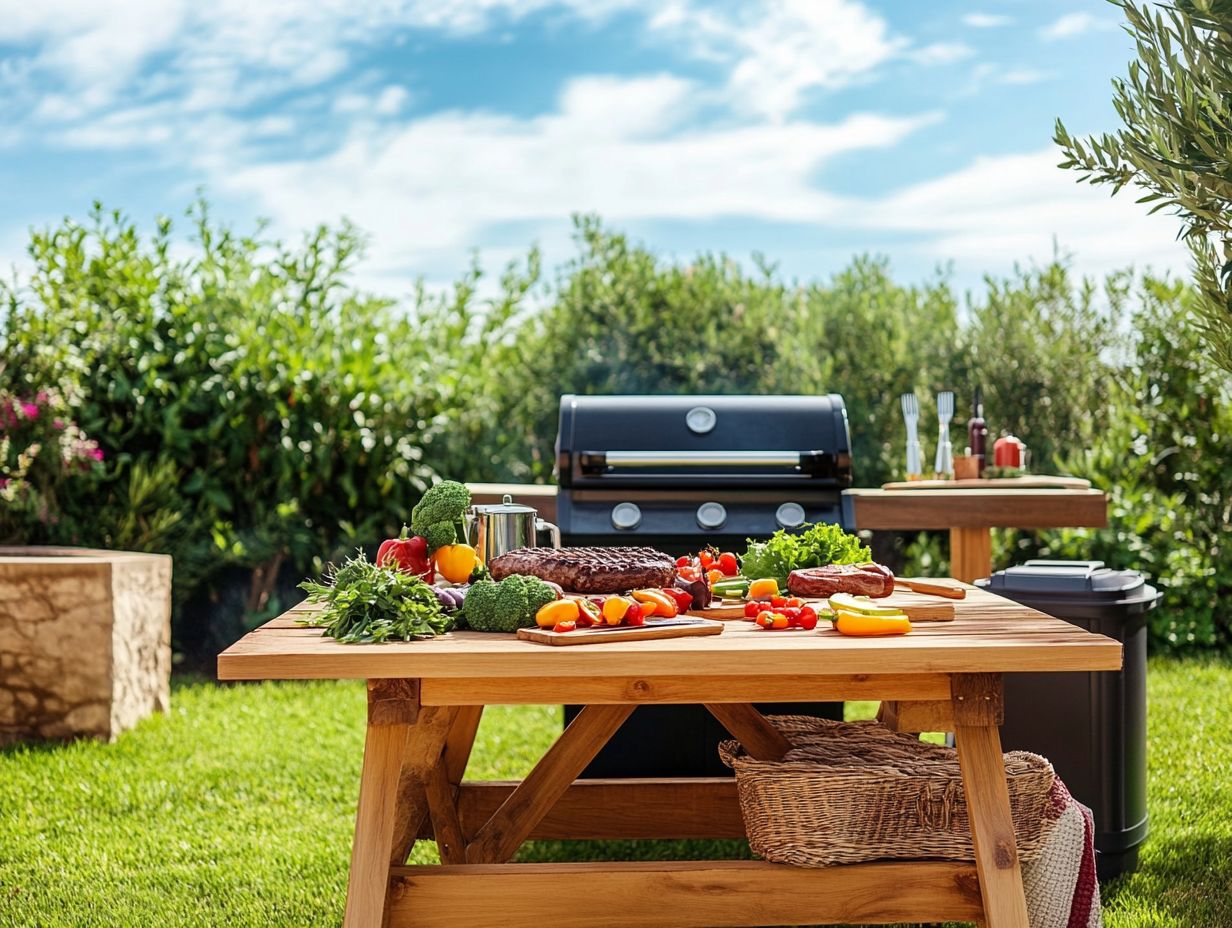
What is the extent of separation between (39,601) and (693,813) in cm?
331

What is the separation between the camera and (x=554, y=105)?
7809 mm

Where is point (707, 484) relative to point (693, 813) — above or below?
above

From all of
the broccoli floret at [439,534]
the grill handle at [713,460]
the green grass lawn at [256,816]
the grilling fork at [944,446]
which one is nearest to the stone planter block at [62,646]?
the green grass lawn at [256,816]

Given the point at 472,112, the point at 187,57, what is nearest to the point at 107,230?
the point at 187,57

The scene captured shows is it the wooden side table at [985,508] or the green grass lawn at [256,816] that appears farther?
the wooden side table at [985,508]

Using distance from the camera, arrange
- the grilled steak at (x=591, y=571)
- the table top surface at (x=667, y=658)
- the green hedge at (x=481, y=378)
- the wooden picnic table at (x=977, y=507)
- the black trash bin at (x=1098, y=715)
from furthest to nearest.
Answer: the green hedge at (x=481, y=378), the wooden picnic table at (x=977, y=507), the black trash bin at (x=1098, y=715), the grilled steak at (x=591, y=571), the table top surface at (x=667, y=658)

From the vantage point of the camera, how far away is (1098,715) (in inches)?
136

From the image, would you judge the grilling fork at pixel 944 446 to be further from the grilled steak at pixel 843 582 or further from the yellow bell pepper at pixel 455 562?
the yellow bell pepper at pixel 455 562

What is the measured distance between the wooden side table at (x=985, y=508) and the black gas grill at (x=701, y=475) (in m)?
0.63

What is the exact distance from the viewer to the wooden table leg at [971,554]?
5102mm

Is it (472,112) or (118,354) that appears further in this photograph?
(472,112)

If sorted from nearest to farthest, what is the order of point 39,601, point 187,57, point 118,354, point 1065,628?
point 1065,628 < point 39,601 < point 118,354 < point 187,57

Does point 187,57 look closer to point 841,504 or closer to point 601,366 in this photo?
point 601,366

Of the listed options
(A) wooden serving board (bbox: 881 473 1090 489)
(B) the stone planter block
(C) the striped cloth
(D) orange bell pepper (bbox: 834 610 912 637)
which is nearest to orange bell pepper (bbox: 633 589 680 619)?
(D) orange bell pepper (bbox: 834 610 912 637)
